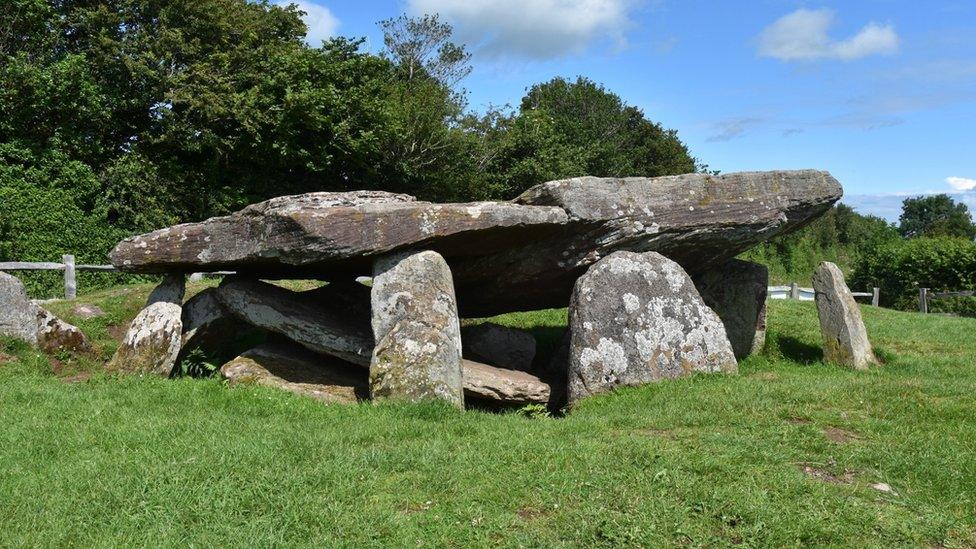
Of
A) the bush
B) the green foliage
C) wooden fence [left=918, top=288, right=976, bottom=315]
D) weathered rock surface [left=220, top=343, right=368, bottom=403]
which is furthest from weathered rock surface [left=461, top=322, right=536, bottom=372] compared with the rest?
the green foliage

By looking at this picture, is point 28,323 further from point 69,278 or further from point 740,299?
point 740,299

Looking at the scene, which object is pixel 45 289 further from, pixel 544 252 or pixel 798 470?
pixel 798 470

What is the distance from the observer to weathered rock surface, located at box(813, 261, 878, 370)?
460 inches

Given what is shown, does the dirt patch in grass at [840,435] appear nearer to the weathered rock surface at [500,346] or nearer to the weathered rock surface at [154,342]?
the weathered rock surface at [500,346]

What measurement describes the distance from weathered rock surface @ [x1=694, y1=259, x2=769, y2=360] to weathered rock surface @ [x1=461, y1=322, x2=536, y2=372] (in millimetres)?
3350

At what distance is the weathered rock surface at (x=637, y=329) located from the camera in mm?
10320

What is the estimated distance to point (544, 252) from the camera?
38.3ft

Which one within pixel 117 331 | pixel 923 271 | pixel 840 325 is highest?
pixel 923 271

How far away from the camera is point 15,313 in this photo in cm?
1126

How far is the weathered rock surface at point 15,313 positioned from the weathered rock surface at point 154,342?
1342 millimetres

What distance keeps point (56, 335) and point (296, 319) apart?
376 centimetres

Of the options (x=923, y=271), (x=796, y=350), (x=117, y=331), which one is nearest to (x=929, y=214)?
(x=923, y=271)

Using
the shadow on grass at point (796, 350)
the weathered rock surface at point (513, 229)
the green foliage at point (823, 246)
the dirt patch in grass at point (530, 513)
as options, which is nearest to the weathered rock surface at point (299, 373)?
the weathered rock surface at point (513, 229)

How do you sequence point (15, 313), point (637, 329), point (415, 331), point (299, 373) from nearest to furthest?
point (415, 331) < point (637, 329) < point (299, 373) < point (15, 313)
